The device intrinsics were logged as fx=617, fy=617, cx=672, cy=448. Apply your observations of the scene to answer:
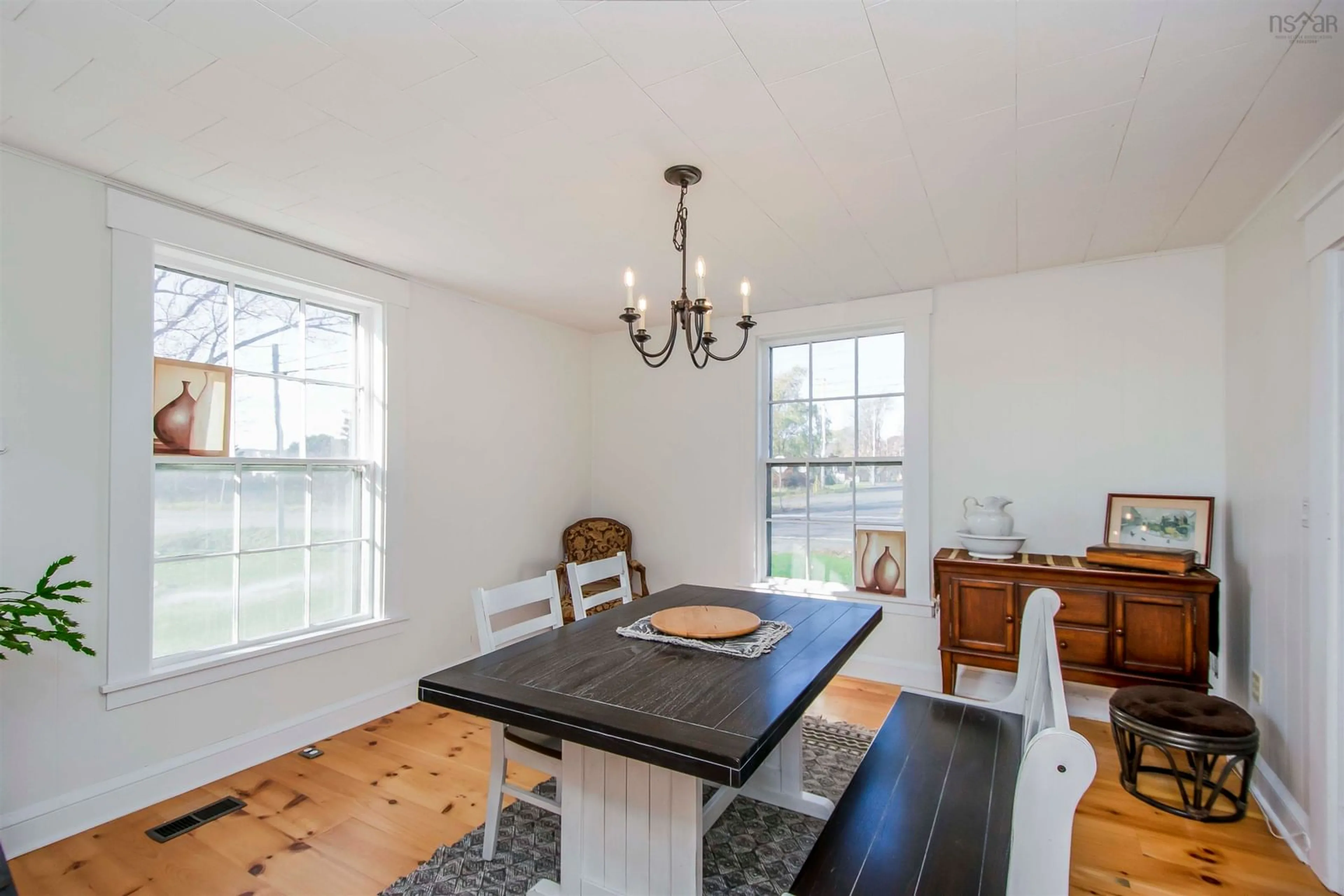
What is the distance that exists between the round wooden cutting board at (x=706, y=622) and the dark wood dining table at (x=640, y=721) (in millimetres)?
99

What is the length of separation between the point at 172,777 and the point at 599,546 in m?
2.59

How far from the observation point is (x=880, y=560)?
3969 mm

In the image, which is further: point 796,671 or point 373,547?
point 373,547

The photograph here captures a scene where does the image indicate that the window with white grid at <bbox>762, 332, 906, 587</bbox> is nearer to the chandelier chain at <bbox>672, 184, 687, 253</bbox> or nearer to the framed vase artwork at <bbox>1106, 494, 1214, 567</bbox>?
the framed vase artwork at <bbox>1106, 494, 1214, 567</bbox>

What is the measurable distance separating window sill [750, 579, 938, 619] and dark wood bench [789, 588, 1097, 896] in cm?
149

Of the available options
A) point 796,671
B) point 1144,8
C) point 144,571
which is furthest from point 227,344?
point 1144,8

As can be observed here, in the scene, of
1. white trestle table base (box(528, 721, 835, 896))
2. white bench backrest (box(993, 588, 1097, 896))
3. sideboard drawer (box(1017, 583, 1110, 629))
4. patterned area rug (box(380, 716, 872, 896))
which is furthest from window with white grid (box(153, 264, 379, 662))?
sideboard drawer (box(1017, 583, 1110, 629))

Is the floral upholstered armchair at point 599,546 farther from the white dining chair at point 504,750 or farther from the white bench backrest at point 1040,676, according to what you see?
the white bench backrest at point 1040,676

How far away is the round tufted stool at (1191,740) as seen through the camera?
223 centimetres

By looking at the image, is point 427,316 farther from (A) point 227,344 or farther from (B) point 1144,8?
(B) point 1144,8

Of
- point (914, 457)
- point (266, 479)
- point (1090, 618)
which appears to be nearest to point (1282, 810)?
point (1090, 618)

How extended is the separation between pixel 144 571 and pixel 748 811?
2590 mm

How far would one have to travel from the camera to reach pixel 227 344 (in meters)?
2.84

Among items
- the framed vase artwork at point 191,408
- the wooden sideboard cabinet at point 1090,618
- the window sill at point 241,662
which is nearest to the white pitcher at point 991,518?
the wooden sideboard cabinet at point 1090,618
